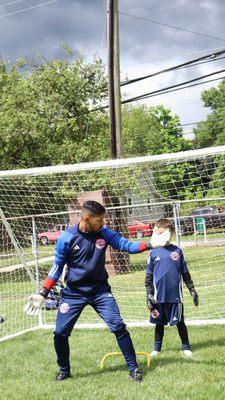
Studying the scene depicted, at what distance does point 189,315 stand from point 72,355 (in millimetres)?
2604

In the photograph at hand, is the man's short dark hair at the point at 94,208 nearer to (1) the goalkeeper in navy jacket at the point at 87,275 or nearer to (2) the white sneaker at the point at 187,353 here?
(1) the goalkeeper in navy jacket at the point at 87,275

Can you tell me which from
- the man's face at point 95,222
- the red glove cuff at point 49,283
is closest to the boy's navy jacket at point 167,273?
the man's face at point 95,222

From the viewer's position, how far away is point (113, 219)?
1327 cm

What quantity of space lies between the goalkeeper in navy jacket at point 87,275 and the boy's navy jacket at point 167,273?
2.73ft

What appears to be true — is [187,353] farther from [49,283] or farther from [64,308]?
[49,283]

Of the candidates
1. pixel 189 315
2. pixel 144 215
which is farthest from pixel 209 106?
pixel 189 315

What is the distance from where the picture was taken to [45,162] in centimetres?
1834

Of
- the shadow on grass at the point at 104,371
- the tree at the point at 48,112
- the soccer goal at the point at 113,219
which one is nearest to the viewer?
the shadow on grass at the point at 104,371

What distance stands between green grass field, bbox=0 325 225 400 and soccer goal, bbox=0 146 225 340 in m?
0.93

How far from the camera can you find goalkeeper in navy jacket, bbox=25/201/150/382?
209 inches

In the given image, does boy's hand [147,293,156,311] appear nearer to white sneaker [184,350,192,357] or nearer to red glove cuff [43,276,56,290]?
white sneaker [184,350,192,357]

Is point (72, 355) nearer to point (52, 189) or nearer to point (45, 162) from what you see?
point (52, 189)

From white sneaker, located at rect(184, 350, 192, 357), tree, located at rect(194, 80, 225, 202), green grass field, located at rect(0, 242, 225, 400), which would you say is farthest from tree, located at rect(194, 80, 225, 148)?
white sneaker, located at rect(184, 350, 192, 357)

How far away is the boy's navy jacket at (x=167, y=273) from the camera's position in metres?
6.05
